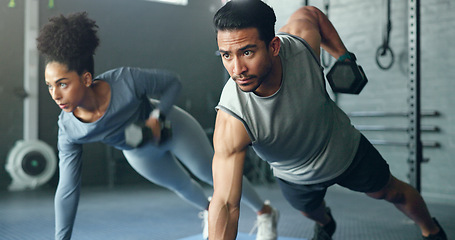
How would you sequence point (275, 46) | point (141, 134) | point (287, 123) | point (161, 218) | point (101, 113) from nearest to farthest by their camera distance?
1. point (275, 46)
2. point (287, 123)
3. point (141, 134)
4. point (101, 113)
5. point (161, 218)

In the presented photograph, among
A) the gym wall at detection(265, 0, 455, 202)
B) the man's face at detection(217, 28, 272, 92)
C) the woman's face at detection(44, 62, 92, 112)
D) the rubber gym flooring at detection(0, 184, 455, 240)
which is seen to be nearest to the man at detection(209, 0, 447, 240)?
the man's face at detection(217, 28, 272, 92)

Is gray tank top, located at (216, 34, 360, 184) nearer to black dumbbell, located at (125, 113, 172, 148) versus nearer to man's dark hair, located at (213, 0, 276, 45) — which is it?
man's dark hair, located at (213, 0, 276, 45)

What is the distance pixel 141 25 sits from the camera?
5.71m

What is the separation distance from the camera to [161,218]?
3.60m

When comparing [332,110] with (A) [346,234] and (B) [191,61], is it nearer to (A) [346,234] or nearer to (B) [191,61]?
(A) [346,234]

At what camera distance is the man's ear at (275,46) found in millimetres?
1465

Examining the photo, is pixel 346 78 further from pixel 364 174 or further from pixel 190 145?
pixel 190 145

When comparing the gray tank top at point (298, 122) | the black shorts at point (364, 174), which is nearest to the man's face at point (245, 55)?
the gray tank top at point (298, 122)

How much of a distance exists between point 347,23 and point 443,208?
2.24 meters

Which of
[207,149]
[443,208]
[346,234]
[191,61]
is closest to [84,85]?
[207,149]

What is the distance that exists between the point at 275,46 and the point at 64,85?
3.23 feet

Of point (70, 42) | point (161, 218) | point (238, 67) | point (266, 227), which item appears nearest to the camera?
point (238, 67)

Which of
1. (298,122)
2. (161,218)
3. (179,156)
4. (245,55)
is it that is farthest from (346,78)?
(161,218)

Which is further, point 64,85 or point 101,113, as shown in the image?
point 101,113
